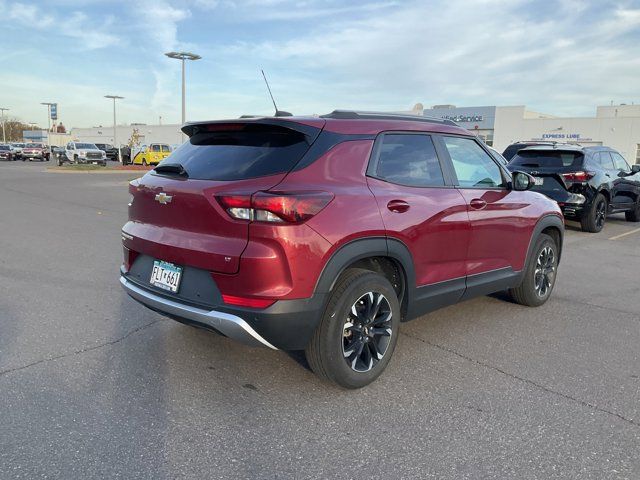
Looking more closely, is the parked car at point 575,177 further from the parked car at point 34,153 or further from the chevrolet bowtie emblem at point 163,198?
the parked car at point 34,153

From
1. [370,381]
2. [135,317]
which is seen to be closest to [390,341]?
[370,381]

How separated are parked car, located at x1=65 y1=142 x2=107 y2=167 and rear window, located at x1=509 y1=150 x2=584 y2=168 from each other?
33974 mm

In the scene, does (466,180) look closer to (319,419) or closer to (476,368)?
(476,368)

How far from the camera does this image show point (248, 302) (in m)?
3.02

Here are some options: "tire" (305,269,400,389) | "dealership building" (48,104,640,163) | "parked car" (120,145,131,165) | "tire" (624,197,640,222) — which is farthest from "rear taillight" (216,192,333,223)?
"parked car" (120,145,131,165)

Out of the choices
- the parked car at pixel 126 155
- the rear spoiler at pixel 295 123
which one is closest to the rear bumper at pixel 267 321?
the rear spoiler at pixel 295 123

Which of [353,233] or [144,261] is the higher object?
[353,233]

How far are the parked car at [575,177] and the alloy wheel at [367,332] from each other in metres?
7.62

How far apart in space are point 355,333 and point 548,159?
8567 millimetres

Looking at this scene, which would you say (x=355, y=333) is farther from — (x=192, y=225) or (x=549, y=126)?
(x=549, y=126)

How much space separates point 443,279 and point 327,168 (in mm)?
1401

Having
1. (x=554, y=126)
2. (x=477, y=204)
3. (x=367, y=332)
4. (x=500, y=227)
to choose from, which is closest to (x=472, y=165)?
(x=477, y=204)

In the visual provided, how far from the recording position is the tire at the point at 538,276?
5.17m

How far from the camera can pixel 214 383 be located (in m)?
3.50
